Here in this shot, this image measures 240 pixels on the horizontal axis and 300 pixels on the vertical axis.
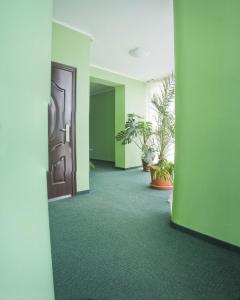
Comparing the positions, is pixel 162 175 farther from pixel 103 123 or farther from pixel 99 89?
pixel 99 89

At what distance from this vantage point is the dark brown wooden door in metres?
2.83

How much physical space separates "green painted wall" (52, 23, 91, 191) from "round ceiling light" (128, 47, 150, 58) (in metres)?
0.96

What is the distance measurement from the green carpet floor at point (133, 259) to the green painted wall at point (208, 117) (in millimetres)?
254

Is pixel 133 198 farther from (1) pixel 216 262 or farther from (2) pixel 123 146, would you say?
(2) pixel 123 146

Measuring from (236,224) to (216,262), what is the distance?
0.34m

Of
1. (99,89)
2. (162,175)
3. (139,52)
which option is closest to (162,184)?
(162,175)

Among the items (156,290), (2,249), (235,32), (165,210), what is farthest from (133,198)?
(2,249)

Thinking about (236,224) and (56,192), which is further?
(56,192)

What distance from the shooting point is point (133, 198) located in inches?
118

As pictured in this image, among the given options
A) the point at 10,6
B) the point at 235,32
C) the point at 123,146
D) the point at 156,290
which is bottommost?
the point at 156,290

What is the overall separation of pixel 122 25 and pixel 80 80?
1.00 m

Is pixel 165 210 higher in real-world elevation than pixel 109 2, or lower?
lower

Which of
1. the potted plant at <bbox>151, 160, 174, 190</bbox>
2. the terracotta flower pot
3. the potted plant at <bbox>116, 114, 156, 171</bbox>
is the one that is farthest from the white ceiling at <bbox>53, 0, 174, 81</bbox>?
the terracotta flower pot

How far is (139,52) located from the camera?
373cm
